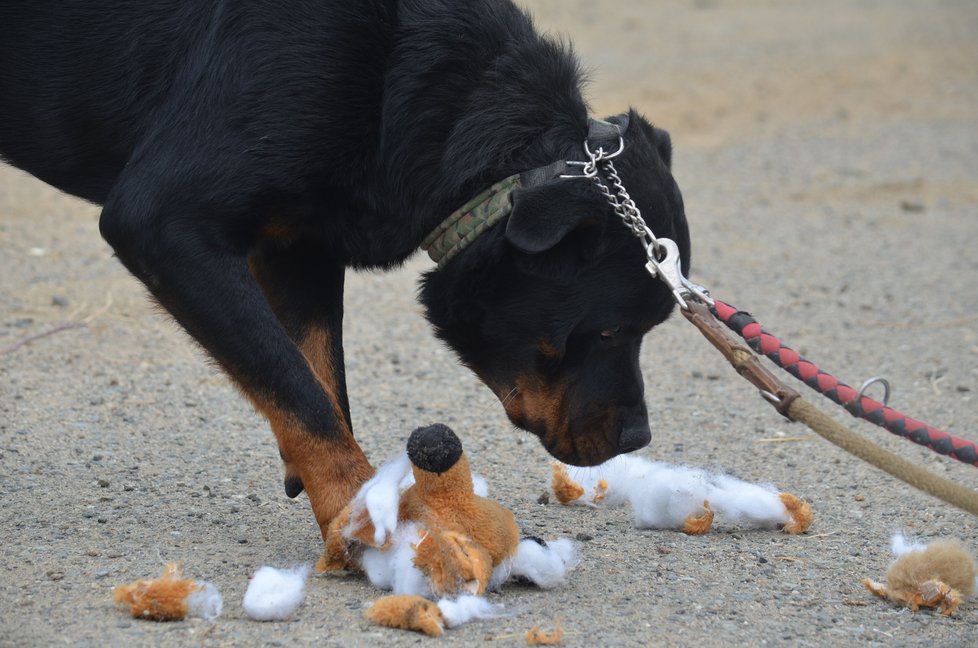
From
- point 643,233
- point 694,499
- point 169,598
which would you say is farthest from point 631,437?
point 169,598

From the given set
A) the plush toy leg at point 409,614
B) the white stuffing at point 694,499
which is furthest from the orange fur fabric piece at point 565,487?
the plush toy leg at point 409,614

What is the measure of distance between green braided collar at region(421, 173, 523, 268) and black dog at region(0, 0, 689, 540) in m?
0.03

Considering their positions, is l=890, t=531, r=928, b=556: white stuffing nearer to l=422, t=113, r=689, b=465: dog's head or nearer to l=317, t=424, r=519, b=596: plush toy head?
l=422, t=113, r=689, b=465: dog's head

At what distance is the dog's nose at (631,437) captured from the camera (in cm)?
346

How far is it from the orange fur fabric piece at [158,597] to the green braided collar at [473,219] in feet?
3.83

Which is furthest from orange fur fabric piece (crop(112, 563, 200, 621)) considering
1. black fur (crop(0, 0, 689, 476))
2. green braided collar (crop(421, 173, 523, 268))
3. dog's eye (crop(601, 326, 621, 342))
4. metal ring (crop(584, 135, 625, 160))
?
metal ring (crop(584, 135, 625, 160))

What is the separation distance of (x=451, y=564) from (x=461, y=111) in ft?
4.27

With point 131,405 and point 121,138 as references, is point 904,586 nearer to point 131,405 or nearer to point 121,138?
point 121,138

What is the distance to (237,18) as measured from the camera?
352cm

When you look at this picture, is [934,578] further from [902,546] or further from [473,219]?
[473,219]

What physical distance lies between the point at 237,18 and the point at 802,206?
20.7 feet

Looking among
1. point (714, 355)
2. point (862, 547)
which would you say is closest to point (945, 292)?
point (714, 355)

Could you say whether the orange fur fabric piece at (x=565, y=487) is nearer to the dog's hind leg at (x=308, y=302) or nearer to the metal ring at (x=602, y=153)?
the dog's hind leg at (x=308, y=302)

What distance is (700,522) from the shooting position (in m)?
3.78
